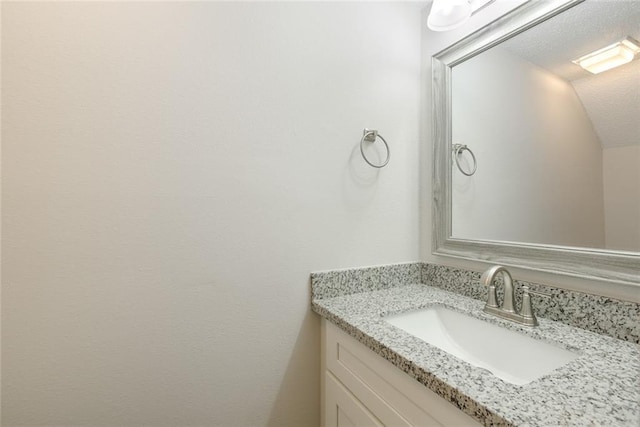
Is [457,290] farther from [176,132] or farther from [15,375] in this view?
[15,375]

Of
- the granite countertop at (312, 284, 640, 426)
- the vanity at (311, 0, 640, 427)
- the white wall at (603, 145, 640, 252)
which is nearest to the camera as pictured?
Answer: the granite countertop at (312, 284, 640, 426)

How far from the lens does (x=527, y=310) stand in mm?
858

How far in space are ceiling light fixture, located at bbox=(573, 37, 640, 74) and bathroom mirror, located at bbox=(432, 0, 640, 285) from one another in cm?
1

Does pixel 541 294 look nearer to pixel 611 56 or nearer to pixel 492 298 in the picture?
pixel 492 298

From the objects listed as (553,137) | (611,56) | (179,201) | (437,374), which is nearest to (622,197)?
(553,137)

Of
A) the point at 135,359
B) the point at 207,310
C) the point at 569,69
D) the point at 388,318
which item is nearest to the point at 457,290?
the point at 388,318

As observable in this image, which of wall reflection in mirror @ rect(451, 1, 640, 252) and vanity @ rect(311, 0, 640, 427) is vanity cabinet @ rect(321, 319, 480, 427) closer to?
vanity @ rect(311, 0, 640, 427)

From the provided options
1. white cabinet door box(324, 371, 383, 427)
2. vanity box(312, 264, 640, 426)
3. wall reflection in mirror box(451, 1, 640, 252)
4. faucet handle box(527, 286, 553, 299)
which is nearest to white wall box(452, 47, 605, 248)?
wall reflection in mirror box(451, 1, 640, 252)

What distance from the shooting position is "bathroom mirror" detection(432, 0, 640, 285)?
78 centimetres

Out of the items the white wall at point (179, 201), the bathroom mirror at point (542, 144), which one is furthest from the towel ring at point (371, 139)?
the bathroom mirror at point (542, 144)

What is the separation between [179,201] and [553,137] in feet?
4.03

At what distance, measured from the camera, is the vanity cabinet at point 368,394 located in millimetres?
625

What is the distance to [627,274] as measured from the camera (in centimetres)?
74

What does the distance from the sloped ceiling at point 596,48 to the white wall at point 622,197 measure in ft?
0.11
